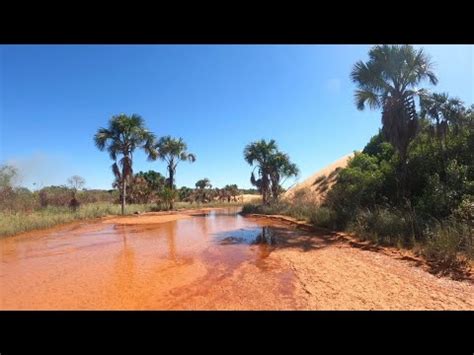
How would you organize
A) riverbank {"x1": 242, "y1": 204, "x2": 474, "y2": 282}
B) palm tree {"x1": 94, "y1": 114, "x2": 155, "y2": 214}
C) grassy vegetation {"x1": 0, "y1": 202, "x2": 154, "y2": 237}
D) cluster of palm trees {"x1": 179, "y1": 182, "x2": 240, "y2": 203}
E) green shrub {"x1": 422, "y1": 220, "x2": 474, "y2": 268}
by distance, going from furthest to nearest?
cluster of palm trees {"x1": 179, "y1": 182, "x2": 240, "y2": 203}, palm tree {"x1": 94, "y1": 114, "x2": 155, "y2": 214}, grassy vegetation {"x1": 0, "y1": 202, "x2": 154, "y2": 237}, green shrub {"x1": 422, "y1": 220, "x2": 474, "y2": 268}, riverbank {"x1": 242, "y1": 204, "x2": 474, "y2": 282}

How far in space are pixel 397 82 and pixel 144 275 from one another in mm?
10675

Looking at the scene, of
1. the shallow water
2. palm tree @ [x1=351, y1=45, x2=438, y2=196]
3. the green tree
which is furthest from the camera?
the green tree

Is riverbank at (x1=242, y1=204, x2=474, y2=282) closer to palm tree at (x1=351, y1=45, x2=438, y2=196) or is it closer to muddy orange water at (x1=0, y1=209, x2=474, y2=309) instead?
muddy orange water at (x1=0, y1=209, x2=474, y2=309)

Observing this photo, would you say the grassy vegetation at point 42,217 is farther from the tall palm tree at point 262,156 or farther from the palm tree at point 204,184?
the palm tree at point 204,184

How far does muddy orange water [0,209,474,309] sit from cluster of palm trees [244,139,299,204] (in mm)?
14945

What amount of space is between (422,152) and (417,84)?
8.73ft

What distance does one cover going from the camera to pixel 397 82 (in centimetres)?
1059

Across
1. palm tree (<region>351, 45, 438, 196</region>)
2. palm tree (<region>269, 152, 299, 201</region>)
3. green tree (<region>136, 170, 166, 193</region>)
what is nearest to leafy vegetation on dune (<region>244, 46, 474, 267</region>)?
palm tree (<region>351, 45, 438, 196</region>)

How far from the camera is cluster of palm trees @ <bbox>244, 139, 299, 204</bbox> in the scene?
24.2 metres

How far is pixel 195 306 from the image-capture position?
414cm
